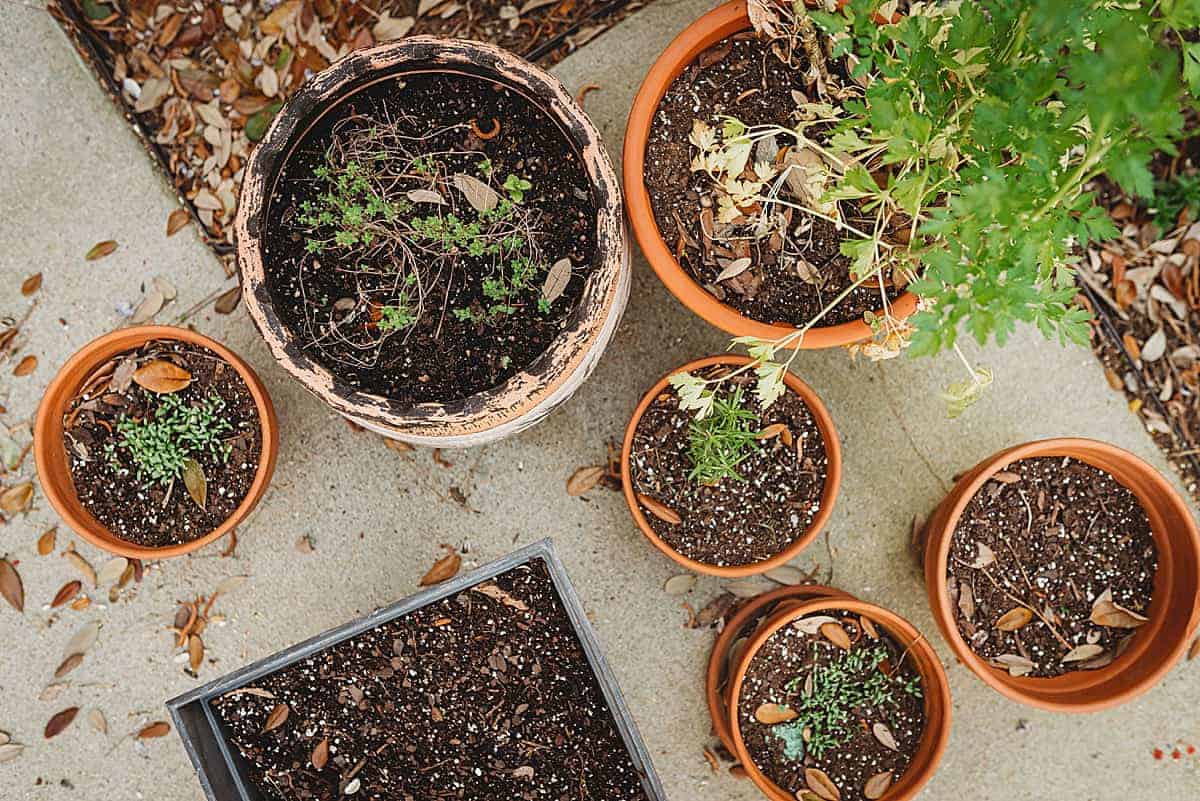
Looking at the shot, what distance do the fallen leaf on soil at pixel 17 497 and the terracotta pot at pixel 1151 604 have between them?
7.24 ft

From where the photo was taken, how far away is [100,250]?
2.15 m

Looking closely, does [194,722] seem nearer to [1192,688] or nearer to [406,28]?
[406,28]

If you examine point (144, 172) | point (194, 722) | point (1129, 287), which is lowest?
point (194, 722)

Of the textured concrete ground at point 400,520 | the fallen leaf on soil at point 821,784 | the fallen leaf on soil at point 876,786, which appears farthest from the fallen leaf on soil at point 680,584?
the fallen leaf on soil at point 876,786

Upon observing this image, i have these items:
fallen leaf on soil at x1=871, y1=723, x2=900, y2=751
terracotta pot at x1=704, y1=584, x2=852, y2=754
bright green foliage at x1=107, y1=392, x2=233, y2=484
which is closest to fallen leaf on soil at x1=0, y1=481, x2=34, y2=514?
bright green foliage at x1=107, y1=392, x2=233, y2=484

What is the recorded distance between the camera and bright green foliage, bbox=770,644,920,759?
195 centimetres

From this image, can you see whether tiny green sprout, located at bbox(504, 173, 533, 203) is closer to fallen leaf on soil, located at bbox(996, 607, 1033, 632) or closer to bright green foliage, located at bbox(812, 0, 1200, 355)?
bright green foliage, located at bbox(812, 0, 1200, 355)

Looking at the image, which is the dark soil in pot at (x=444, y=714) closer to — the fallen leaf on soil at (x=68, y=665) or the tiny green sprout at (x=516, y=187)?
the fallen leaf on soil at (x=68, y=665)

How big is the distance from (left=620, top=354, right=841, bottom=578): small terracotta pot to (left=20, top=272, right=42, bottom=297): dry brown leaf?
154cm

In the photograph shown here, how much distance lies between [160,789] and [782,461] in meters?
1.74

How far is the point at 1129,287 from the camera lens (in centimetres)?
218

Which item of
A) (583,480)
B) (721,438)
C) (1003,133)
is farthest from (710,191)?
(583,480)

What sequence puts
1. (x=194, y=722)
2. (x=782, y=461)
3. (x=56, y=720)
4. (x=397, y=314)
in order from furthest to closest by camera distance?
(x=56, y=720), (x=782, y=461), (x=194, y=722), (x=397, y=314)

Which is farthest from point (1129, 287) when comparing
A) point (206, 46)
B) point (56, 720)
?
point (56, 720)
